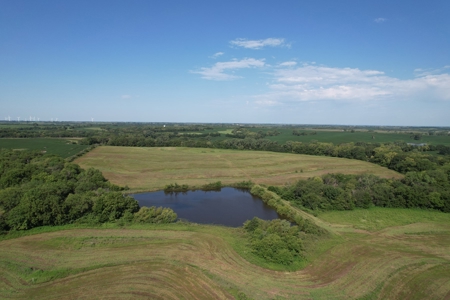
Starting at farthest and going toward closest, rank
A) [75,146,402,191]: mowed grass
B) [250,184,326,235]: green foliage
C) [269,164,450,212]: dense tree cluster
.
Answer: [75,146,402,191]: mowed grass
[269,164,450,212]: dense tree cluster
[250,184,326,235]: green foliage

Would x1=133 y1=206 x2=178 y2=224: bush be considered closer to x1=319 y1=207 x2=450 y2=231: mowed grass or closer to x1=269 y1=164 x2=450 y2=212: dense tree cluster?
x1=269 y1=164 x2=450 y2=212: dense tree cluster

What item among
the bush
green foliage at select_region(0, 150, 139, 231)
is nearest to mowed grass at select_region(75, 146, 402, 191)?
green foliage at select_region(0, 150, 139, 231)

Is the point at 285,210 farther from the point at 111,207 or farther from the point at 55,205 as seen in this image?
the point at 55,205

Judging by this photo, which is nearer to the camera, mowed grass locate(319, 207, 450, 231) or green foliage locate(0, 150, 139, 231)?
green foliage locate(0, 150, 139, 231)

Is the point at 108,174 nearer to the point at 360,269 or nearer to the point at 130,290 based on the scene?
the point at 130,290

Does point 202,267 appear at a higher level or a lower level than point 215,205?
higher

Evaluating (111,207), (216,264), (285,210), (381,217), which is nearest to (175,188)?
(111,207)

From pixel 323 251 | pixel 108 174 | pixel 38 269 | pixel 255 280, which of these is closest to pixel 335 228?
pixel 323 251
